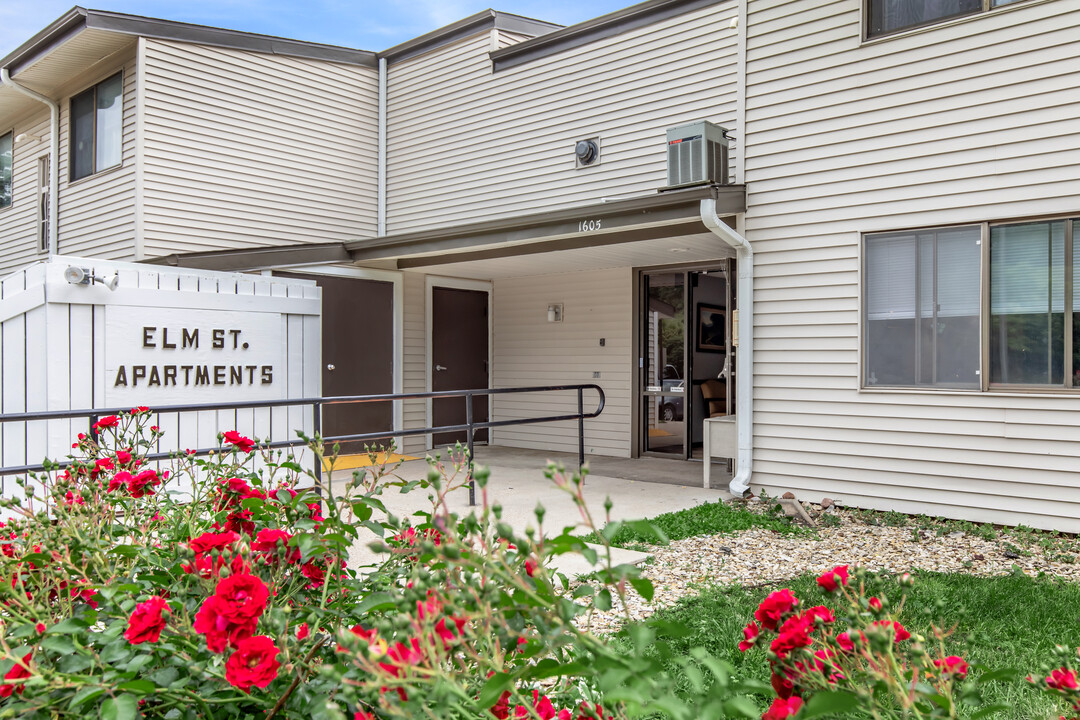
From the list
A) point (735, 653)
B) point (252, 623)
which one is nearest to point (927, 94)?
point (735, 653)

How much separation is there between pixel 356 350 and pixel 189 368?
2525 millimetres

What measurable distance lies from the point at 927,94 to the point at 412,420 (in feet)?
20.7

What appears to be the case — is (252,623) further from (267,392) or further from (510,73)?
(510,73)

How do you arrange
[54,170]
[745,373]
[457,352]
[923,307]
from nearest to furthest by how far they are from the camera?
[923,307] → [745,373] → [54,170] → [457,352]

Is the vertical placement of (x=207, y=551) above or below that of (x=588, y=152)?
below

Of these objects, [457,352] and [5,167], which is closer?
[457,352]

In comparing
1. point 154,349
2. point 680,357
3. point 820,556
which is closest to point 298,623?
point 820,556

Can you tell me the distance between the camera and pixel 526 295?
9.44m

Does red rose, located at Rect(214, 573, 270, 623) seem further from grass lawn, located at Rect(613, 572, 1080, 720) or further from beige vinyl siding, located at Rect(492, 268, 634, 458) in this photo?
beige vinyl siding, located at Rect(492, 268, 634, 458)

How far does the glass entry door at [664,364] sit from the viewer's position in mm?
8109

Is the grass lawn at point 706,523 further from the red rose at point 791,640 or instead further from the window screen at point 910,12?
the window screen at point 910,12

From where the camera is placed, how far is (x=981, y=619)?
10.5 feet

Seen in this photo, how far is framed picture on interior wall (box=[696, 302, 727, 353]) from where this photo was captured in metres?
8.16

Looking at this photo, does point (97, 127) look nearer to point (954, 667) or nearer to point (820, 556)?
point (820, 556)
